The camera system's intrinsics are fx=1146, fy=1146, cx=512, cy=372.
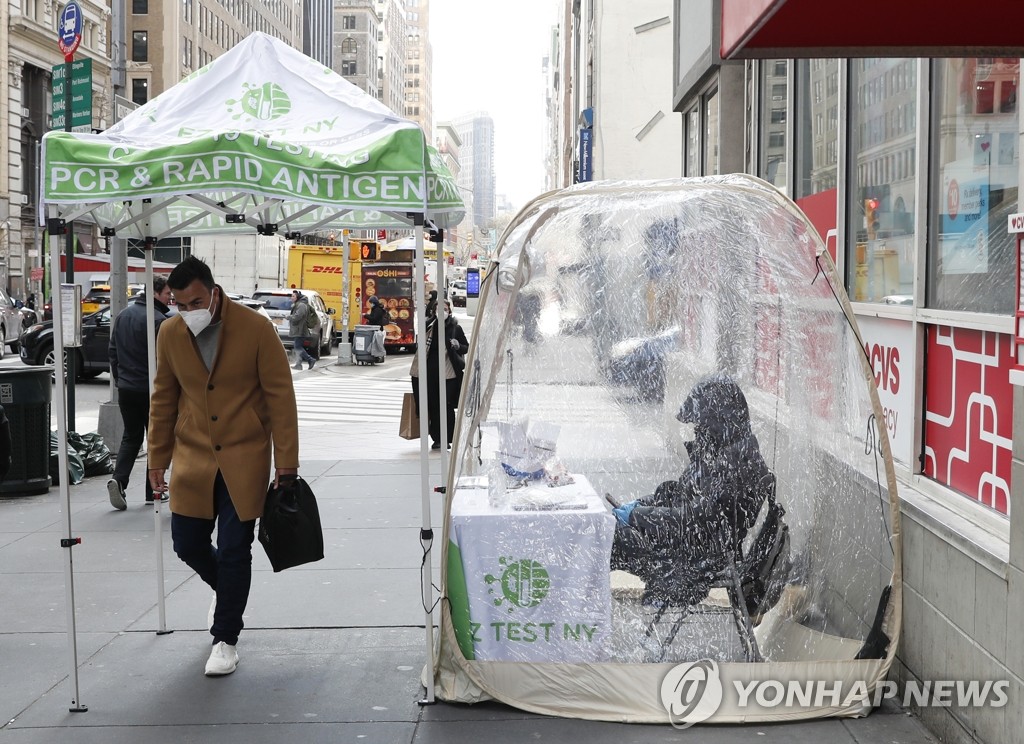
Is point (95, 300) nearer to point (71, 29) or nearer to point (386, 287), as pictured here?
point (386, 287)

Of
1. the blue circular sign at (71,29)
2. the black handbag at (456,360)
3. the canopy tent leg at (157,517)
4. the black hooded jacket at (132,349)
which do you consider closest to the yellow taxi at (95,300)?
the blue circular sign at (71,29)

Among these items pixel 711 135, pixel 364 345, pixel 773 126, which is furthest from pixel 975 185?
pixel 364 345

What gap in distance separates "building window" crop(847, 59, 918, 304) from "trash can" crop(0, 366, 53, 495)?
7018mm

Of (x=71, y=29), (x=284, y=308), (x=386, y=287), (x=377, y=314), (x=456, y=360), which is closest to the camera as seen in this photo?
(x=71, y=29)

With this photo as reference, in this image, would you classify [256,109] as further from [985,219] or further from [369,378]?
[369,378]

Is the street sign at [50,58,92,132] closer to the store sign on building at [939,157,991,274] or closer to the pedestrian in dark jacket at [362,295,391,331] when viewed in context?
the store sign on building at [939,157,991,274]

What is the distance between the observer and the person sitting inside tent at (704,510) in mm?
5074

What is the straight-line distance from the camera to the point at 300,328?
2712 cm

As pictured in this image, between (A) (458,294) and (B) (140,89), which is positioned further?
(B) (140,89)

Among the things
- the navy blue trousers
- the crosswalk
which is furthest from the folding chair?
the crosswalk

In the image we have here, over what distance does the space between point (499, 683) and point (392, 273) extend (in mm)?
29684

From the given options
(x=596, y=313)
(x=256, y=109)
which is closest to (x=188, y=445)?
(x=256, y=109)

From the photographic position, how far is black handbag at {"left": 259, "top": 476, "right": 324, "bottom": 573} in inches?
204

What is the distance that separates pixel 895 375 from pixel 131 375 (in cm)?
604
